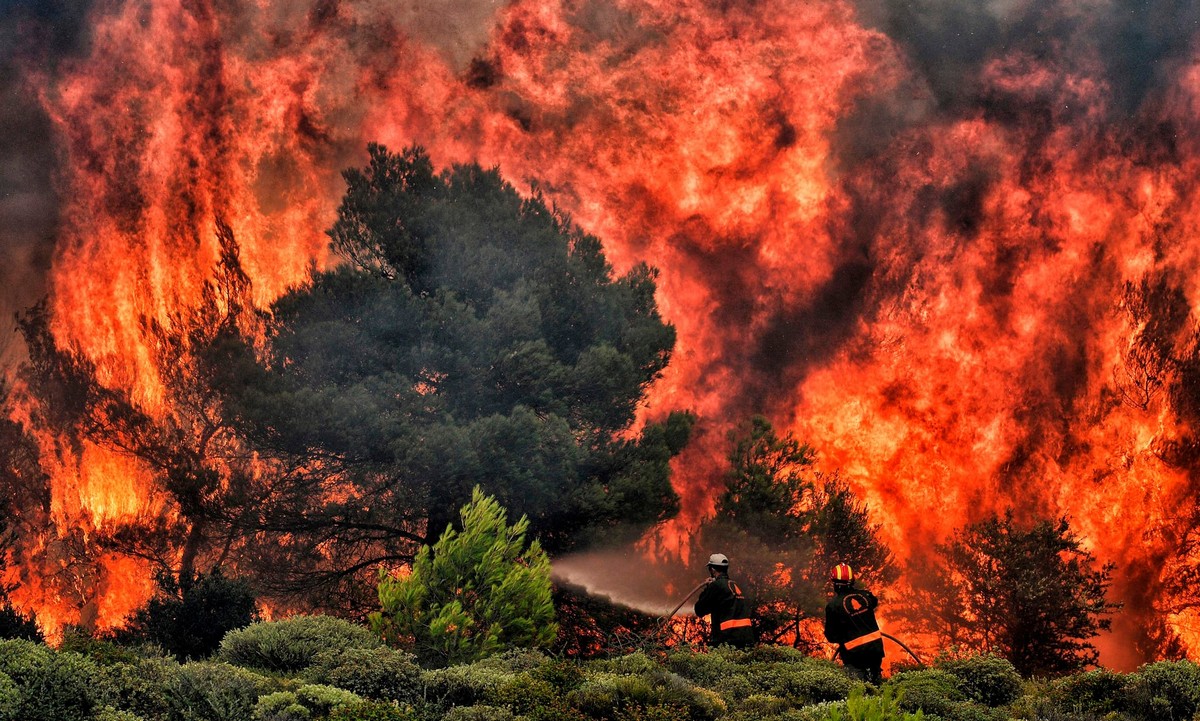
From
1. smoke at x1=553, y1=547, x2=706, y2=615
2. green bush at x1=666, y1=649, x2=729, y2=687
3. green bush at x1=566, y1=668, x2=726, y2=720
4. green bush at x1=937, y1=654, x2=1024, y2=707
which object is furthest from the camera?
smoke at x1=553, y1=547, x2=706, y2=615

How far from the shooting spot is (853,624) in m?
15.5

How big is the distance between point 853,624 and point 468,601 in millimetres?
5013

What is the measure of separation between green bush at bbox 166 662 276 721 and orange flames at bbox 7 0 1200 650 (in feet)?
64.3

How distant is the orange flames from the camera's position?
30859 millimetres

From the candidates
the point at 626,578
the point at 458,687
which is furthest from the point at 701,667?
the point at 626,578

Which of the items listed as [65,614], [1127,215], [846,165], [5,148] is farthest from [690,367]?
[5,148]

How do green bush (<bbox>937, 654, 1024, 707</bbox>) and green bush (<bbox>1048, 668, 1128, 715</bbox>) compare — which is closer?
green bush (<bbox>1048, 668, 1128, 715</bbox>)

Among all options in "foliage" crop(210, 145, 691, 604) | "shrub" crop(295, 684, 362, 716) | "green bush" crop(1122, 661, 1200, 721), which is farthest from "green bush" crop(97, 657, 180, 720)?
"foliage" crop(210, 145, 691, 604)

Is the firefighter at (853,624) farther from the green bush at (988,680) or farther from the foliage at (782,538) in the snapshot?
the foliage at (782,538)

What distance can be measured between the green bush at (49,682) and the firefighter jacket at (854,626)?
903 cm

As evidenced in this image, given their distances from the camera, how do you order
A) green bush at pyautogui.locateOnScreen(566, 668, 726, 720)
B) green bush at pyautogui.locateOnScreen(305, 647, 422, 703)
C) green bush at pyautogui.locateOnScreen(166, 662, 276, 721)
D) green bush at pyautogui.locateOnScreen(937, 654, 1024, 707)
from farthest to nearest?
green bush at pyautogui.locateOnScreen(937, 654, 1024, 707) → green bush at pyautogui.locateOnScreen(305, 647, 422, 703) → green bush at pyautogui.locateOnScreen(566, 668, 726, 720) → green bush at pyautogui.locateOnScreen(166, 662, 276, 721)

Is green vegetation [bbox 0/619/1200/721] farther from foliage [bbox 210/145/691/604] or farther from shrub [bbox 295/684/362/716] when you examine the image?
foliage [bbox 210/145/691/604]

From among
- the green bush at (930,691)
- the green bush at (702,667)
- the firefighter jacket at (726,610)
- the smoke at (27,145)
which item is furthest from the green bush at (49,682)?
the smoke at (27,145)

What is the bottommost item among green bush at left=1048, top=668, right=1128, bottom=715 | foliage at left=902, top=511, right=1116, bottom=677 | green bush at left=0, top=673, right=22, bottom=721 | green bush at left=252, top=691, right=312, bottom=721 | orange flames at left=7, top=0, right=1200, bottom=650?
green bush at left=0, top=673, right=22, bottom=721
